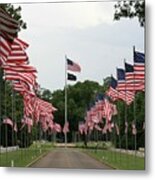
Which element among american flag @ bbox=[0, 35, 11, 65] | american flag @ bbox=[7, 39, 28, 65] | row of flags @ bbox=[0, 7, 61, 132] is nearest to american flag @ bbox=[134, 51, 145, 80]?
row of flags @ bbox=[0, 7, 61, 132]

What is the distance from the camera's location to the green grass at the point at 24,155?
20.4 feet

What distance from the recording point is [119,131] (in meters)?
6.07

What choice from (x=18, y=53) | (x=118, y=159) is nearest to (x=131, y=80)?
(x=118, y=159)

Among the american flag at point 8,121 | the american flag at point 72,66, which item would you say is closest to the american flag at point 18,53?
the american flag at point 72,66

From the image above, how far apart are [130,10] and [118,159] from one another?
128 cm

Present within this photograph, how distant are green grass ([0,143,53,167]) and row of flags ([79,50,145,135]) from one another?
15.9 inches

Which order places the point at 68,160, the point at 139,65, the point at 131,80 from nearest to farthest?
the point at 139,65, the point at 131,80, the point at 68,160

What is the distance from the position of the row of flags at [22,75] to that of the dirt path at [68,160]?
0.71 feet

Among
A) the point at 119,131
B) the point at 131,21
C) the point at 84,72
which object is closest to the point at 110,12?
the point at 131,21

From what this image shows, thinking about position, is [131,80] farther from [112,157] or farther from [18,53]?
[18,53]

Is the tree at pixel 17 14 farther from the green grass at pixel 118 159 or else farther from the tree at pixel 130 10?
the green grass at pixel 118 159

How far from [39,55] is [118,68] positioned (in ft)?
2.36

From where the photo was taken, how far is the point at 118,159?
19.8 ft

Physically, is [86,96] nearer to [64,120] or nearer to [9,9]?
[64,120]
